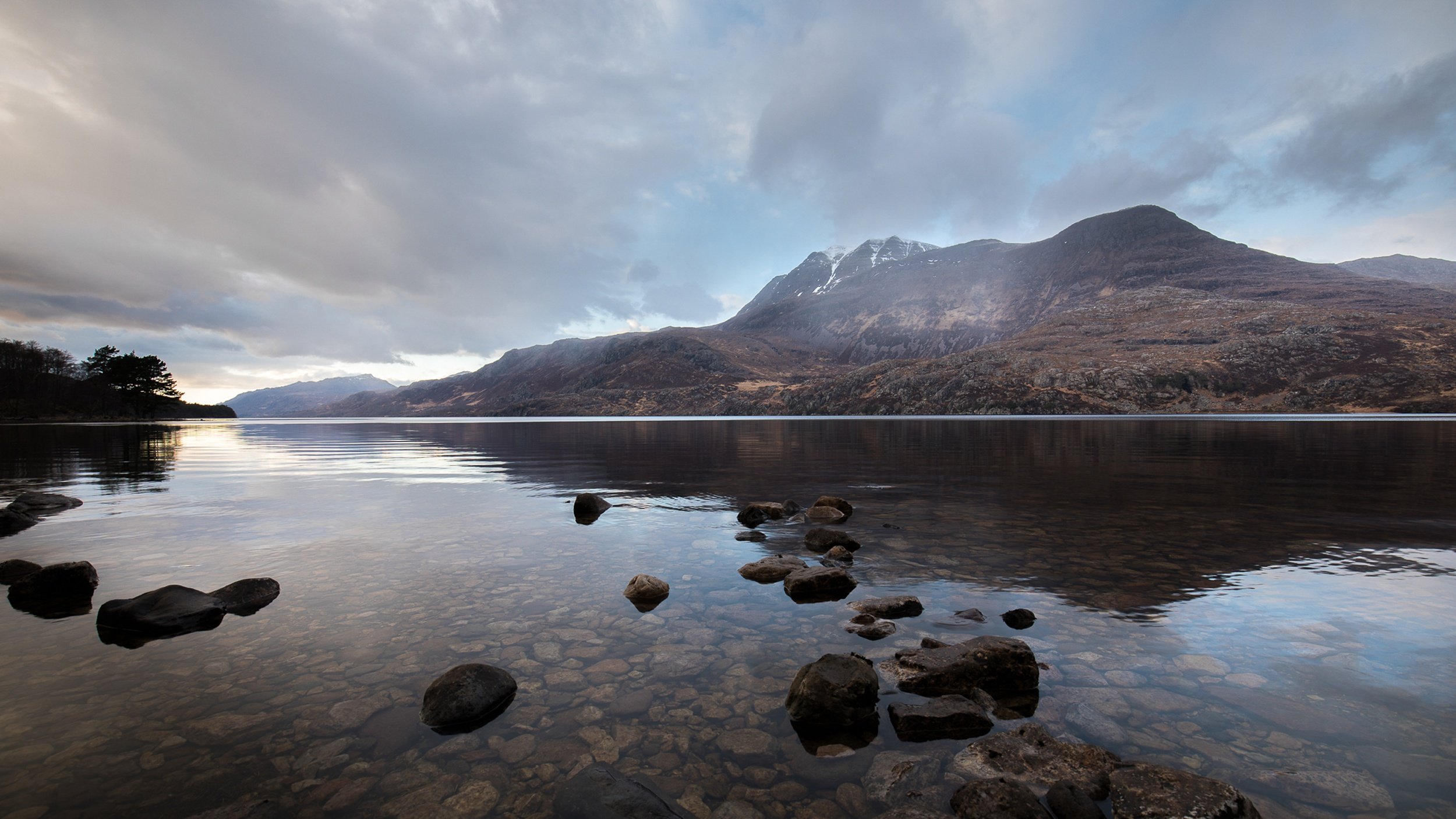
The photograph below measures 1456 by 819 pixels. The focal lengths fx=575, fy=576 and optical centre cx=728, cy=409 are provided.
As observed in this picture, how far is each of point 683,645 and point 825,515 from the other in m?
14.6

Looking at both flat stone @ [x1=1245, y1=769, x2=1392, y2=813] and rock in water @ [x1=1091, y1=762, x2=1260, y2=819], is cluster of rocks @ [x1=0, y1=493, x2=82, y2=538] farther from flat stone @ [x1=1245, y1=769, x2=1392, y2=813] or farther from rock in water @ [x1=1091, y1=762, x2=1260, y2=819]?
flat stone @ [x1=1245, y1=769, x2=1392, y2=813]

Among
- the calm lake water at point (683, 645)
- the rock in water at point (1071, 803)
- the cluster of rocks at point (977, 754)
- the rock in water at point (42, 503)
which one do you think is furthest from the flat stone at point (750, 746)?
the rock in water at point (42, 503)

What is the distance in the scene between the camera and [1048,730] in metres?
8.43

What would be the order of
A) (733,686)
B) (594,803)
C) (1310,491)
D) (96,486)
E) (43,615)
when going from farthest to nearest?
(96,486), (1310,491), (43,615), (733,686), (594,803)

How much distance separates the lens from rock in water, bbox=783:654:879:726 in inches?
347

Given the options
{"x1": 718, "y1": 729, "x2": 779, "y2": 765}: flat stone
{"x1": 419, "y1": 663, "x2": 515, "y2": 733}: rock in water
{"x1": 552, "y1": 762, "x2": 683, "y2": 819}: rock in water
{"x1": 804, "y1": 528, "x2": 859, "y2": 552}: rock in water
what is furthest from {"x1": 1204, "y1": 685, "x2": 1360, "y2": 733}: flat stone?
{"x1": 419, "y1": 663, "x2": 515, "y2": 733}: rock in water

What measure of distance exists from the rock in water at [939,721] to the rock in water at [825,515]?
53.2 feet

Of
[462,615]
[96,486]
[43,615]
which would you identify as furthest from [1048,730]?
[96,486]

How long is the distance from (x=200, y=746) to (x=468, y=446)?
258ft

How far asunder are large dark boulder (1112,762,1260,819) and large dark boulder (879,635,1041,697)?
9.48 ft

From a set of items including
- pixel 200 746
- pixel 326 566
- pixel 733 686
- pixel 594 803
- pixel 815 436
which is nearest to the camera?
pixel 594 803

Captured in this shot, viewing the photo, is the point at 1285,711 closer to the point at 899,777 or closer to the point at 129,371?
the point at 899,777

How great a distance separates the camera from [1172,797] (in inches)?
254

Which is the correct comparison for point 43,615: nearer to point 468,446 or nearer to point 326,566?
point 326,566
